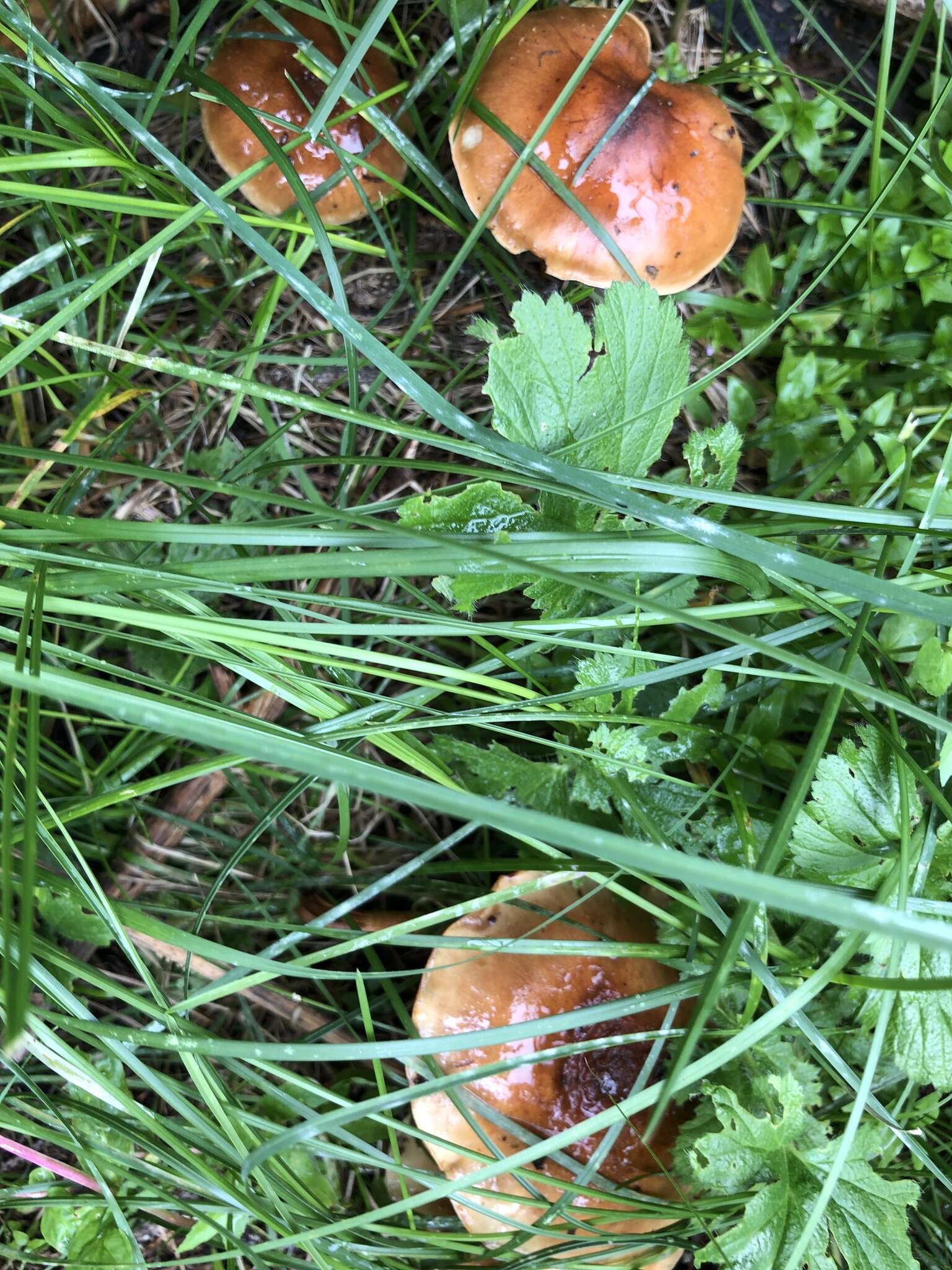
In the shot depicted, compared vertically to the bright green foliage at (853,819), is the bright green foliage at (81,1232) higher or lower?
lower

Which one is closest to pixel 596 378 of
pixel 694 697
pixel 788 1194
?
pixel 694 697

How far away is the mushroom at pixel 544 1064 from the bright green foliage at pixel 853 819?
53 centimetres

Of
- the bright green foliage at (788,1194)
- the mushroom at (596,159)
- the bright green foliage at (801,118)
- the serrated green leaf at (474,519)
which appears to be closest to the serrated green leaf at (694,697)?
the serrated green leaf at (474,519)

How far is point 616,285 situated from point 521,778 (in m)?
1.07

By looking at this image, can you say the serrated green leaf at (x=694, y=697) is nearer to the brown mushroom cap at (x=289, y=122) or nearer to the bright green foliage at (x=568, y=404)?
the bright green foliage at (x=568, y=404)

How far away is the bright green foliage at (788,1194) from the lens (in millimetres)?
1754

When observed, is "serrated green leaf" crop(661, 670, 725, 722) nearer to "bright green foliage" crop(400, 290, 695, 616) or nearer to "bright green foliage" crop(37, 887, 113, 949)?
"bright green foliage" crop(400, 290, 695, 616)

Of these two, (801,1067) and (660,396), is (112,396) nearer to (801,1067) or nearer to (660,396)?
(660,396)

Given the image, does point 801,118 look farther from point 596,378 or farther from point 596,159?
point 596,378

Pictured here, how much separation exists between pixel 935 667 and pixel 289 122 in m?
2.01

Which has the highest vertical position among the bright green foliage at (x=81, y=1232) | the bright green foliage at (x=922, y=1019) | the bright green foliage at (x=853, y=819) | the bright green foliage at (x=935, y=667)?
the bright green foliage at (x=935, y=667)

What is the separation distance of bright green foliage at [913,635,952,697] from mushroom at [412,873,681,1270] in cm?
89

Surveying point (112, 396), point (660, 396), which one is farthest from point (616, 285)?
point (112, 396)

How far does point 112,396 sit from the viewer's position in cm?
224
